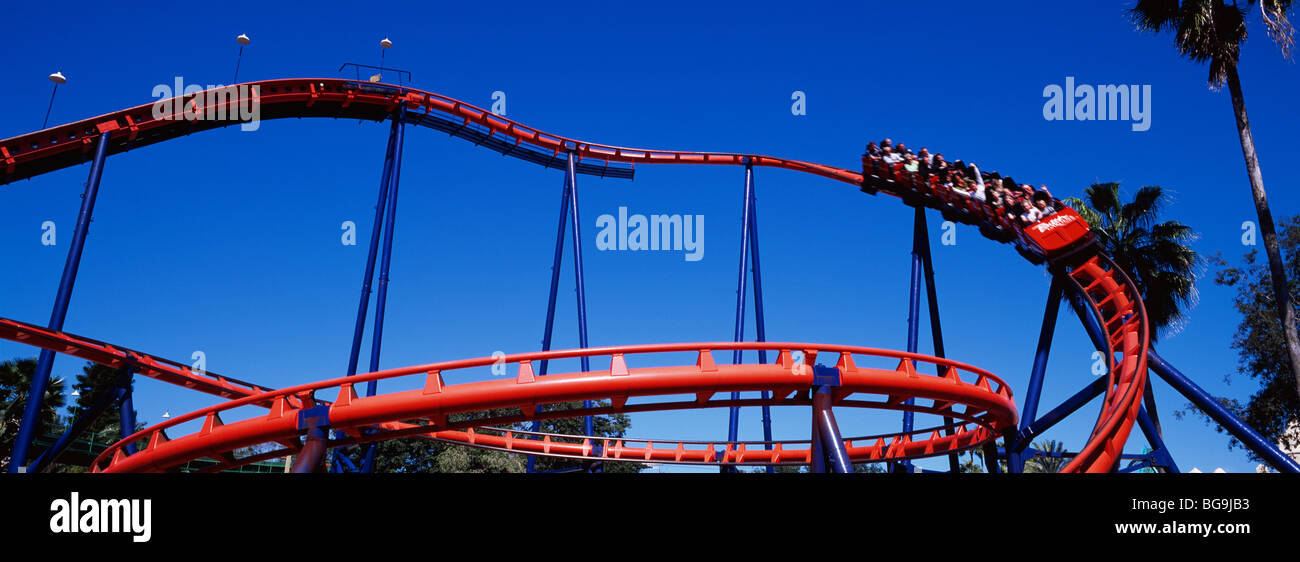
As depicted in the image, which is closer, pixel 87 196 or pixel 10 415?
pixel 87 196

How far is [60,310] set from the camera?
13570mm

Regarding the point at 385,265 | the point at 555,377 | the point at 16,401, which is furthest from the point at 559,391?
the point at 16,401

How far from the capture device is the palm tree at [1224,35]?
16.1m

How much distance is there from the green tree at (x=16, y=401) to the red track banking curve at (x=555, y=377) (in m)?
10.3

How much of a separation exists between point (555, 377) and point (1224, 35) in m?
15.8

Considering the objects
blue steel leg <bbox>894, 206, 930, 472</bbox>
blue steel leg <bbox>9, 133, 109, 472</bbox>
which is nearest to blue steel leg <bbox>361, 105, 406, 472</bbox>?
blue steel leg <bbox>9, 133, 109, 472</bbox>

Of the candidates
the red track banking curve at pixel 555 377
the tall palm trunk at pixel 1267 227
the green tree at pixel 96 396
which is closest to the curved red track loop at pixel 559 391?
the red track banking curve at pixel 555 377

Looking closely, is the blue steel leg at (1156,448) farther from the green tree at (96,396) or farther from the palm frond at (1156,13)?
the green tree at (96,396)

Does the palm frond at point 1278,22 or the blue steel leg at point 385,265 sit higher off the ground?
the palm frond at point 1278,22

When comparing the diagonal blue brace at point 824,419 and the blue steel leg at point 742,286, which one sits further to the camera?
the blue steel leg at point 742,286
